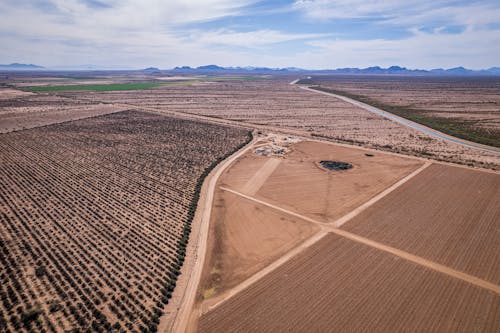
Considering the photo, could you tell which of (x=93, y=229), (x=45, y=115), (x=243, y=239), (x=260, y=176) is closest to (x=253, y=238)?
(x=243, y=239)

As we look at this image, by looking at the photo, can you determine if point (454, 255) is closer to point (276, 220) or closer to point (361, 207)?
point (361, 207)

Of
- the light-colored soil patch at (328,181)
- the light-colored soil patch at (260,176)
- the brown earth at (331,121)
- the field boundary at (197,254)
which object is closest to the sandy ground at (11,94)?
the brown earth at (331,121)

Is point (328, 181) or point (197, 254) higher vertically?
point (328, 181)

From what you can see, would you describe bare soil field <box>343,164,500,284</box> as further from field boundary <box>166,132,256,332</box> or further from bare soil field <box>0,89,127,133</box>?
bare soil field <box>0,89,127,133</box>

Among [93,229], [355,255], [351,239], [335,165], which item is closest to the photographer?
[355,255]

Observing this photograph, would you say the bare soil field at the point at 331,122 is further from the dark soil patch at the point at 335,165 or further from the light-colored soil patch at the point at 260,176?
the light-colored soil patch at the point at 260,176

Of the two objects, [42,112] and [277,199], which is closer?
[277,199]

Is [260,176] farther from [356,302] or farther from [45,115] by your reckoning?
[45,115]

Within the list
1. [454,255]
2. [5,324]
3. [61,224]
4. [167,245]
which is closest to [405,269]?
[454,255]
